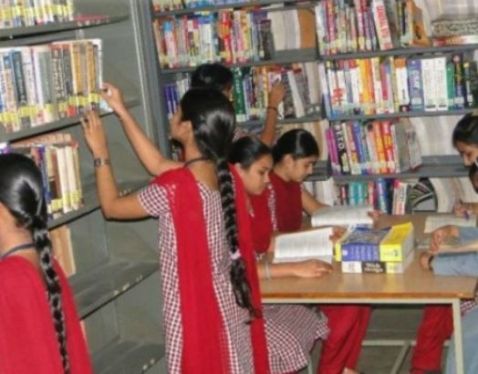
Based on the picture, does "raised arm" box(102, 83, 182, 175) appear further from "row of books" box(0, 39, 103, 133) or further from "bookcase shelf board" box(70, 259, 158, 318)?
"bookcase shelf board" box(70, 259, 158, 318)

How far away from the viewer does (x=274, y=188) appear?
490 cm

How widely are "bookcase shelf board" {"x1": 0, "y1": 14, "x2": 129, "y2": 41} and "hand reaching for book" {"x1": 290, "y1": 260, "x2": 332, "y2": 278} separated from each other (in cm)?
120

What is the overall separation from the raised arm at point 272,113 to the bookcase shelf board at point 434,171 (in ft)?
1.71

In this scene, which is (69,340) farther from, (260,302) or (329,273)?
(329,273)

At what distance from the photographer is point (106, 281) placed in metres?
4.13

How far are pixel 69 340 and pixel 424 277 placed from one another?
5.15 feet

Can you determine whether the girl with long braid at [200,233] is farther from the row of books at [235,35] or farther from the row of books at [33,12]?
the row of books at [235,35]

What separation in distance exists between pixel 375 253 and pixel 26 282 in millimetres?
1710

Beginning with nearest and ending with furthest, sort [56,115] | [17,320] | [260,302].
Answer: [17,320], [56,115], [260,302]

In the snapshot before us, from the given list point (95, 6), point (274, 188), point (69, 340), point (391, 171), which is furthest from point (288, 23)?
point (69, 340)

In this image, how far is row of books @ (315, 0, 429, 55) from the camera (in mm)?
5898

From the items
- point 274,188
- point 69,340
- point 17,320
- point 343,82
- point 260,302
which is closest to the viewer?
point 17,320

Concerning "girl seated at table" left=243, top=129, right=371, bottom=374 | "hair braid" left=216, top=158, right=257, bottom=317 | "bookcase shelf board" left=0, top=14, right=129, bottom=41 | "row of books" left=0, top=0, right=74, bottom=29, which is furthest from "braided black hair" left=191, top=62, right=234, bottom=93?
"hair braid" left=216, top=158, right=257, bottom=317

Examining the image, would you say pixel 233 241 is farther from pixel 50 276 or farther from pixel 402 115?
pixel 402 115
